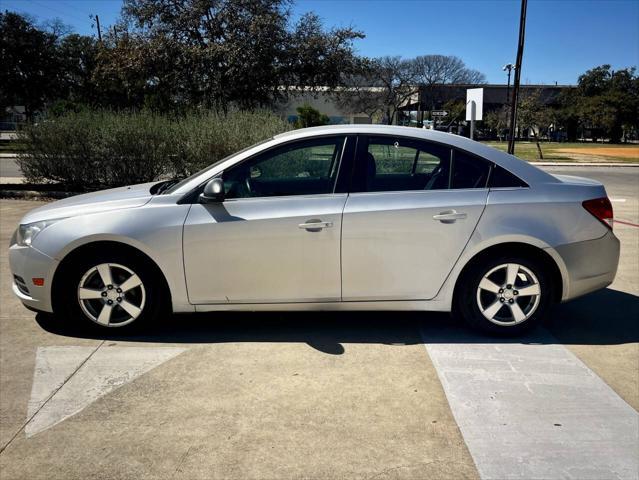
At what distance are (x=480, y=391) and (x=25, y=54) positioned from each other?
149ft

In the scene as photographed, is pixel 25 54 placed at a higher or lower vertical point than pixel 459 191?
higher

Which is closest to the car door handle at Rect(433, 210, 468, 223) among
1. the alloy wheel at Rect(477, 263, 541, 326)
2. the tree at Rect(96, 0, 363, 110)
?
the alloy wheel at Rect(477, 263, 541, 326)

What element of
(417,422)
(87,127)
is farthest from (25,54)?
(417,422)

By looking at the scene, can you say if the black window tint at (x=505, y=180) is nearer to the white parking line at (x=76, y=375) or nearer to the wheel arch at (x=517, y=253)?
the wheel arch at (x=517, y=253)

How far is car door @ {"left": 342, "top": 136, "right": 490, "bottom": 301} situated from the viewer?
4.07m

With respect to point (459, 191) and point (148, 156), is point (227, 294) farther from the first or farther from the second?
point (148, 156)

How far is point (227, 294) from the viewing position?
4.17m

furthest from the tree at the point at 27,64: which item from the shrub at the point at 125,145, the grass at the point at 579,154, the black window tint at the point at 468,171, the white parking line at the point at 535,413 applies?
the white parking line at the point at 535,413

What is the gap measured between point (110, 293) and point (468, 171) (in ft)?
9.83

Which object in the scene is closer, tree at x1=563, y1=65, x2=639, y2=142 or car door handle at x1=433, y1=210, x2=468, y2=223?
car door handle at x1=433, y1=210, x2=468, y2=223

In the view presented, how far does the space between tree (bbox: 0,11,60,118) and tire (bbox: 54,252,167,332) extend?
37878mm

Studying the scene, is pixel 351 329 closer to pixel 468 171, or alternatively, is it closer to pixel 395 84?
pixel 468 171

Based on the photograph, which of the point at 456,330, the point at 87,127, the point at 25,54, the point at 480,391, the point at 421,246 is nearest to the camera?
the point at 480,391

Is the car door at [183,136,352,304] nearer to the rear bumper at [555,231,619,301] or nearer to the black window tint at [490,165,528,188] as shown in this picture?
the black window tint at [490,165,528,188]
